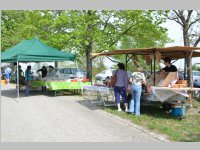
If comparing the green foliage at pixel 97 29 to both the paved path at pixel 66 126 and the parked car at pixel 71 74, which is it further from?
the paved path at pixel 66 126

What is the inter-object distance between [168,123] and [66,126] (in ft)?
9.75

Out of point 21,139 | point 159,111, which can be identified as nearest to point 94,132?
point 21,139

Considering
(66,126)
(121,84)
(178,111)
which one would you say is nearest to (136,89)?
(121,84)

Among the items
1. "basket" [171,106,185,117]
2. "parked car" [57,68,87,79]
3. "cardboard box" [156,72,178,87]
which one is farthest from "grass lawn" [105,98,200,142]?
"parked car" [57,68,87,79]

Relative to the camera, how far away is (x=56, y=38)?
74.3 ft

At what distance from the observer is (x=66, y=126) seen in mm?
10016

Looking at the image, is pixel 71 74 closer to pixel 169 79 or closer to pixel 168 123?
pixel 169 79

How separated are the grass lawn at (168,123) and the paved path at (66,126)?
1.28 ft

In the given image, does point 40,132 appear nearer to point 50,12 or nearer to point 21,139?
point 21,139

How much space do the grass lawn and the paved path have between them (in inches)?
15.4

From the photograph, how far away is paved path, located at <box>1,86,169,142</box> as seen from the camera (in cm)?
842

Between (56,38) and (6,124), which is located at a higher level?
(56,38)

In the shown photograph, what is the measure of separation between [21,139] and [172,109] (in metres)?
5.54

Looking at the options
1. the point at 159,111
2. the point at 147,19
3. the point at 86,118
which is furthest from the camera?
the point at 147,19
